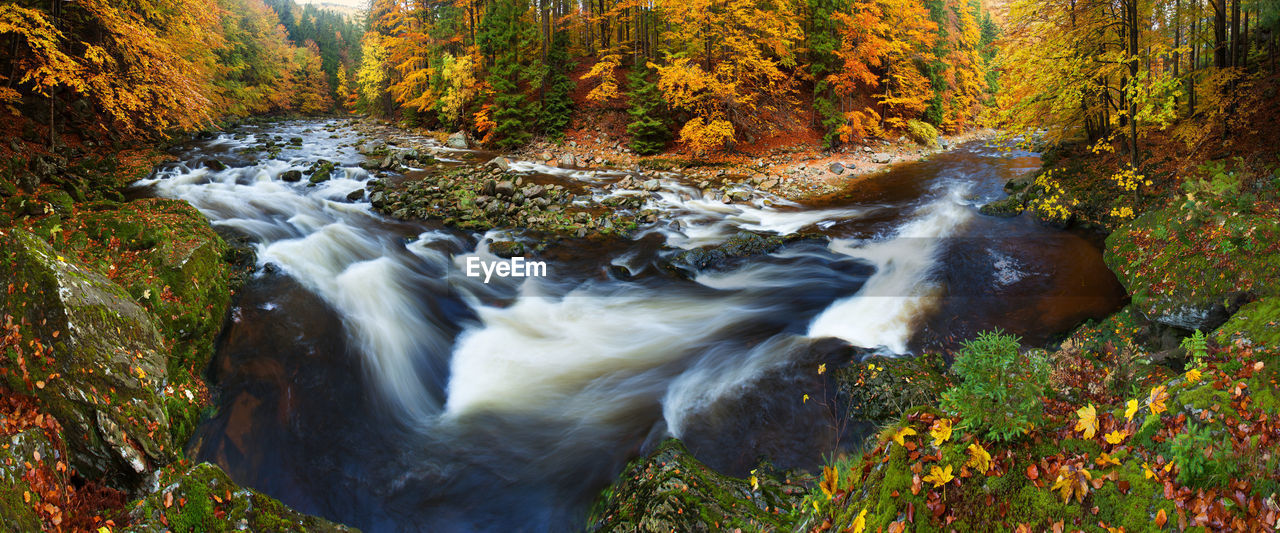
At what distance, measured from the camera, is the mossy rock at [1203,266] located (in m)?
6.23

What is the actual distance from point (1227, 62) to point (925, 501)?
12.9 metres

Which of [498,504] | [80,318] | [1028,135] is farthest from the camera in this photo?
[1028,135]

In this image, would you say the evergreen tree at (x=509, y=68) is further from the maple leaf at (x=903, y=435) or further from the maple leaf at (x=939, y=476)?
the maple leaf at (x=939, y=476)

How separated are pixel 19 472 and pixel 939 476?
558 centimetres

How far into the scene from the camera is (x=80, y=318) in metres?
4.98

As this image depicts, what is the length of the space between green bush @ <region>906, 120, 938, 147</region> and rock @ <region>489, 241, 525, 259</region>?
62.4 ft

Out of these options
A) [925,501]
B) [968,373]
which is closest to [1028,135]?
[968,373]

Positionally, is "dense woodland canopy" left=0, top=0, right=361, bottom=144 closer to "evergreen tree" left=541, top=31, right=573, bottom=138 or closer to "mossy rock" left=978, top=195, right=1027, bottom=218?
"evergreen tree" left=541, top=31, right=573, bottom=138

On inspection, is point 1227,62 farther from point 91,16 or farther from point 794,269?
point 91,16

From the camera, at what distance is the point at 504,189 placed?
51.9 feet

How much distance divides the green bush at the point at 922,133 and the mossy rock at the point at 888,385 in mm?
19236

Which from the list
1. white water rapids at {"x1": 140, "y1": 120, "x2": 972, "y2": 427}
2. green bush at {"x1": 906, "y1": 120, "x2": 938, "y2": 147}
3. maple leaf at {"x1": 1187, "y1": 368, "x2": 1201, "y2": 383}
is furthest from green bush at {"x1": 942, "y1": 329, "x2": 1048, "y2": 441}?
green bush at {"x1": 906, "y1": 120, "x2": 938, "y2": 147}

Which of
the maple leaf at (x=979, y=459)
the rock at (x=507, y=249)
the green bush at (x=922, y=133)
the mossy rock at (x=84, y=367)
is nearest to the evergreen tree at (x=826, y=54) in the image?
the green bush at (x=922, y=133)

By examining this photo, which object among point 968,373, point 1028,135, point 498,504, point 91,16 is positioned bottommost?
point 498,504
